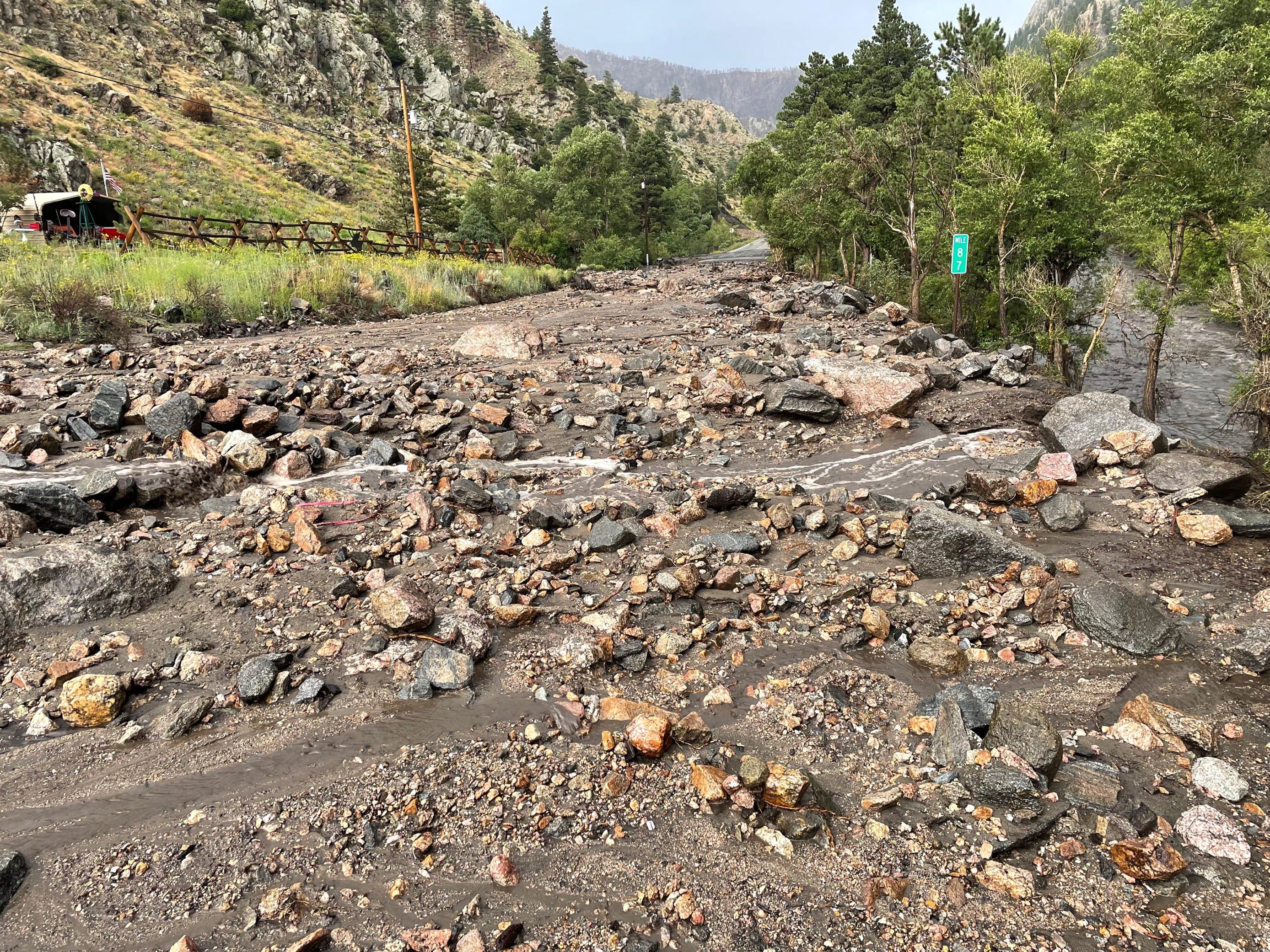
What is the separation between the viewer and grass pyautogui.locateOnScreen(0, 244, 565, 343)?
36.1 ft

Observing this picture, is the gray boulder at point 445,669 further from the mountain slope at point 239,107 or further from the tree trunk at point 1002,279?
the mountain slope at point 239,107

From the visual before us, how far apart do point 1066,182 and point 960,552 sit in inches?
725

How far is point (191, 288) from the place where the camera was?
1317 cm

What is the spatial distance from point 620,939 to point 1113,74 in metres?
28.0

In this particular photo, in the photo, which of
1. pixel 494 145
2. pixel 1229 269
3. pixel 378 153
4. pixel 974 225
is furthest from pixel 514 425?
pixel 494 145

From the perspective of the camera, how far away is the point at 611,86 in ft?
436

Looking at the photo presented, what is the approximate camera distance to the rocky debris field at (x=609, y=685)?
280 centimetres

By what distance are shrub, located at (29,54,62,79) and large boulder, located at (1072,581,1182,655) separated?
6682 centimetres

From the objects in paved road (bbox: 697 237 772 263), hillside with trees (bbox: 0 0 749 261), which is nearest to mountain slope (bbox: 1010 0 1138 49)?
paved road (bbox: 697 237 772 263)

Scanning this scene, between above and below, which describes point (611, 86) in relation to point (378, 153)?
above

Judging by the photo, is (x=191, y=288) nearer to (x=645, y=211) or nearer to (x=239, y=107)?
(x=645, y=211)

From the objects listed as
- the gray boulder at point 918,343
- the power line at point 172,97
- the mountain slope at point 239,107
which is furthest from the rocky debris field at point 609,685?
the power line at point 172,97

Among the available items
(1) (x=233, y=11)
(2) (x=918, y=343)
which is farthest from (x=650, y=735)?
(1) (x=233, y=11)

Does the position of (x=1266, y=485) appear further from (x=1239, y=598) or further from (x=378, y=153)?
(x=378, y=153)
